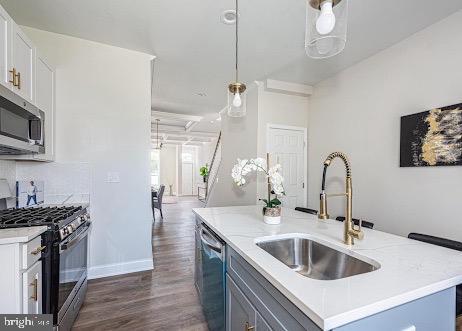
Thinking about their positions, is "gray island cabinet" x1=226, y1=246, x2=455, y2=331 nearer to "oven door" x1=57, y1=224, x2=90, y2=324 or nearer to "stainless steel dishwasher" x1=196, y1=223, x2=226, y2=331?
"stainless steel dishwasher" x1=196, y1=223, x2=226, y2=331

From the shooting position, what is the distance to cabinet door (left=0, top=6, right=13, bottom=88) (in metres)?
1.54

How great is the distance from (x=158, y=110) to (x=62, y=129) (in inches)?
134

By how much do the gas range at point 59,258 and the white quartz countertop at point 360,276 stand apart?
110cm

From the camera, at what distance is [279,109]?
12.8 feet

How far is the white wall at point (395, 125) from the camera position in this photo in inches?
85.1

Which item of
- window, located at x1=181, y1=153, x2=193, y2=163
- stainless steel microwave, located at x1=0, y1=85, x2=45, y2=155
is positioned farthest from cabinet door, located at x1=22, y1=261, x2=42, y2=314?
window, located at x1=181, y1=153, x2=193, y2=163

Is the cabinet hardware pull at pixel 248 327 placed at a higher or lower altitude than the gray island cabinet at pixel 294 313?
lower

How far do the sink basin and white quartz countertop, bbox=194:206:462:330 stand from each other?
4 cm

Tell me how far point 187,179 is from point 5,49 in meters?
10.2

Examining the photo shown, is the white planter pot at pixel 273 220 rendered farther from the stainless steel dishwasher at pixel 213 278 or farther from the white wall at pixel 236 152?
→ the white wall at pixel 236 152

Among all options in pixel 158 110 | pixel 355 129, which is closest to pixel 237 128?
pixel 355 129

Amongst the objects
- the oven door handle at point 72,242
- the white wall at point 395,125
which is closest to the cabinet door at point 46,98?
the oven door handle at point 72,242

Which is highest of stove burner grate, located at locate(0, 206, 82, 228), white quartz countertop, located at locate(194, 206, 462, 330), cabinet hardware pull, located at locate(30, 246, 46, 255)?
stove burner grate, located at locate(0, 206, 82, 228)

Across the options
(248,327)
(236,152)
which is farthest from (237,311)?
(236,152)
